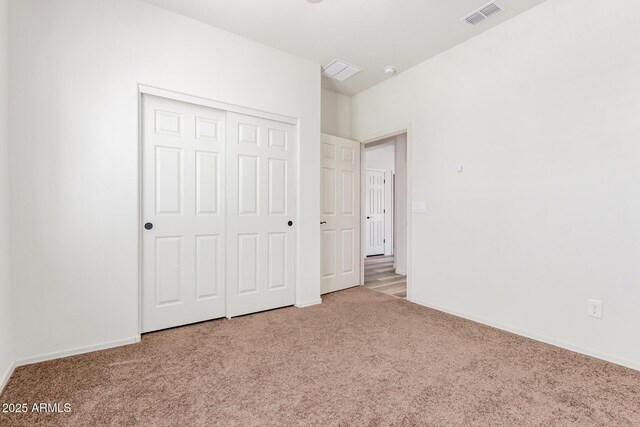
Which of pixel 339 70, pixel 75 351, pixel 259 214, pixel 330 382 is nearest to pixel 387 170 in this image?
pixel 339 70

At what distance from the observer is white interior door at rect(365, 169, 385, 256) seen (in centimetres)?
737

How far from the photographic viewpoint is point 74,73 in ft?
7.45

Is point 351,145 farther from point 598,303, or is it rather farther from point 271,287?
point 598,303

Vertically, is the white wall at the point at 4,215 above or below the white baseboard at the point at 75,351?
above

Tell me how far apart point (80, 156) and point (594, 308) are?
399cm

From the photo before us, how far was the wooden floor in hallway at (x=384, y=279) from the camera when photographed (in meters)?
4.21

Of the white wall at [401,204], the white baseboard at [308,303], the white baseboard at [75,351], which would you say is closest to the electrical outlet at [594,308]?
the white baseboard at [308,303]

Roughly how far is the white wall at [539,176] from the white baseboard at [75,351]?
2951 mm

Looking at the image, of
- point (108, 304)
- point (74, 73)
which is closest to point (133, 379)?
point (108, 304)

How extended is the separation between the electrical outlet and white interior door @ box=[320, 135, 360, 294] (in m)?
2.57

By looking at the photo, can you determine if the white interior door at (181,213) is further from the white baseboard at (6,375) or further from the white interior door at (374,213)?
the white interior door at (374,213)

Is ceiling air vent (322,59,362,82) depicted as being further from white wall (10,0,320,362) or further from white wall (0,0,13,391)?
white wall (0,0,13,391)

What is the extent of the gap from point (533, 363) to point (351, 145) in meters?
3.13

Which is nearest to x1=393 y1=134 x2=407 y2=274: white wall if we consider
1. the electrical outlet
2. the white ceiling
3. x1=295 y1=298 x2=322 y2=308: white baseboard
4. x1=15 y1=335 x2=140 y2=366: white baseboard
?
the white ceiling
